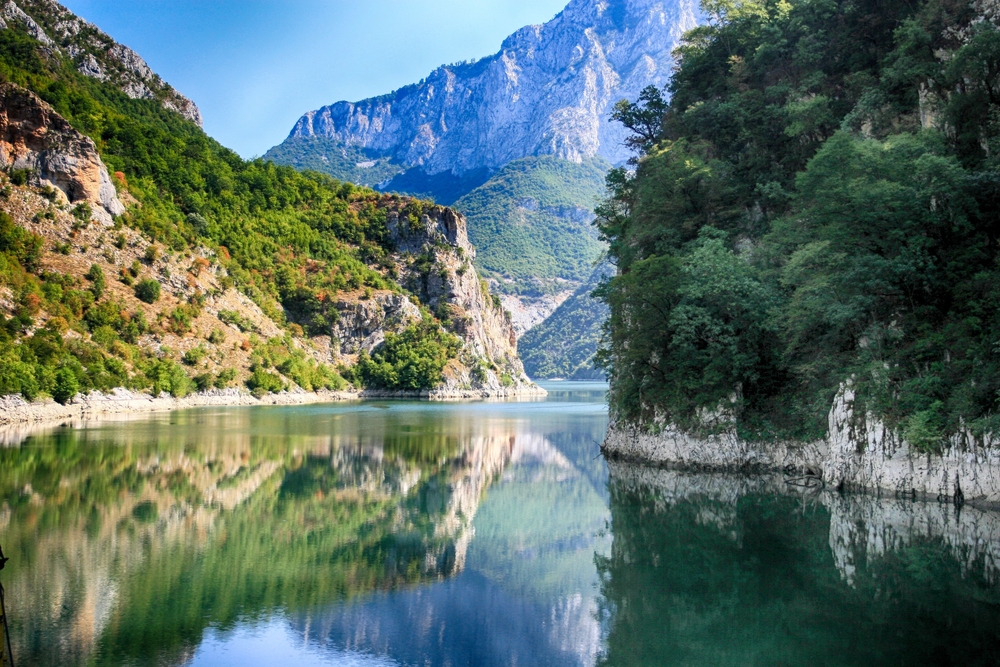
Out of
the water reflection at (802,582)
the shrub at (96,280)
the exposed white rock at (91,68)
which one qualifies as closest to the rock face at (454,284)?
the exposed white rock at (91,68)

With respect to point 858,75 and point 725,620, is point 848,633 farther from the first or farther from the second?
point 858,75

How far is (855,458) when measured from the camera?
2173 centimetres

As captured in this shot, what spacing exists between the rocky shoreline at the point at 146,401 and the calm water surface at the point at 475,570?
798 inches

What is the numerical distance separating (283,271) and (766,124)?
289ft

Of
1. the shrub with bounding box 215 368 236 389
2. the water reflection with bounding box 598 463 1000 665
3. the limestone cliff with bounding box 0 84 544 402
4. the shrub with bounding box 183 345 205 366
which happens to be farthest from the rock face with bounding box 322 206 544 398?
the water reflection with bounding box 598 463 1000 665

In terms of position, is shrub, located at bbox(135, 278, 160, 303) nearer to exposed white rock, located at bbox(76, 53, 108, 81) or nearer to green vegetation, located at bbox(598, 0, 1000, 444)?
green vegetation, located at bbox(598, 0, 1000, 444)

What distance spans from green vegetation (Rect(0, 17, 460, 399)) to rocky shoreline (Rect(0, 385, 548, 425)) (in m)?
0.99

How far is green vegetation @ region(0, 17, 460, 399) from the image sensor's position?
2199 inches

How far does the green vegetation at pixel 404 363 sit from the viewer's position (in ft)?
368

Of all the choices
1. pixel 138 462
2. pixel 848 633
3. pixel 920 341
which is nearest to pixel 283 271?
pixel 138 462

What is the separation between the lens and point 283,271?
110 meters

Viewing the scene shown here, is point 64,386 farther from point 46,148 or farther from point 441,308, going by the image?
point 441,308

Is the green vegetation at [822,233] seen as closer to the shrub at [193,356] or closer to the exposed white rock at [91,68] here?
the shrub at [193,356]

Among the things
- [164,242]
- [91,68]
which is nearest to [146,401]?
[164,242]
